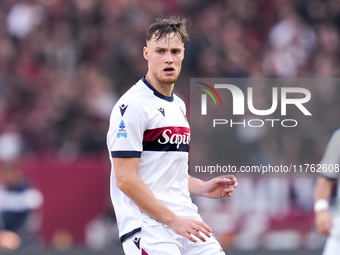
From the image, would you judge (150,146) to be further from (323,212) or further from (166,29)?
(323,212)

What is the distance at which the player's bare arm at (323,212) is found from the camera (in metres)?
6.42

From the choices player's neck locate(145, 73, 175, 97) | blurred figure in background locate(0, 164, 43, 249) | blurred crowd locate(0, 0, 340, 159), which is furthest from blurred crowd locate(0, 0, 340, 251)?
player's neck locate(145, 73, 175, 97)

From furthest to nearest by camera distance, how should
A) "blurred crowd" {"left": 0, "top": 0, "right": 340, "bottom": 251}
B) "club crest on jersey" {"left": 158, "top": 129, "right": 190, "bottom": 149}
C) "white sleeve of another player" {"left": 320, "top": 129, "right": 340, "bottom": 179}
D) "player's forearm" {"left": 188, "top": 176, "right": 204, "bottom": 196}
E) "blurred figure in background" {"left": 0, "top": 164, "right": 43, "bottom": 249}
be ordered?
"blurred crowd" {"left": 0, "top": 0, "right": 340, "bottom": 251} → "blurred figure in background" {"left": 0, "top": 164, "right": 43, "bottom": 249} → "white sleeve of another player" {"left": 320, "top": 129, "right": 340, "bottom": 179} → "player's forearm" {"left": 188, "top": 176, "right": 204, "bottom": 196} → "club crest on jersey" {"left": 158, "top": 129, "right": 190, "bottom": 149}

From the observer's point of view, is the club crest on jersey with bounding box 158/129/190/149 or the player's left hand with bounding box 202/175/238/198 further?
the player's left hand with bounding box 202/175/238/198

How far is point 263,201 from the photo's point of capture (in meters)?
11.4

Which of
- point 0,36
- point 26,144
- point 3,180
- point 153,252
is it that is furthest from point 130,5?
point 153,252

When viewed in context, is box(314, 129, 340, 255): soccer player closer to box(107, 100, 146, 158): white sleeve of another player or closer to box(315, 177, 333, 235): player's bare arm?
box(315, 177, 333, 235): player's bare arm

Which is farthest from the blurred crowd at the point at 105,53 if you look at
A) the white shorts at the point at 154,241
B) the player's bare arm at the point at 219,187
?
the white shorts at the point at 154,241

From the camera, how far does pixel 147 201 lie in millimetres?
5176

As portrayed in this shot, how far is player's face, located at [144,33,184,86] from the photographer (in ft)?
17.8

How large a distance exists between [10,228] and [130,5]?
489cm

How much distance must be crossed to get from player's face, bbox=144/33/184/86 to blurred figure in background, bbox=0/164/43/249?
6853 millimetres

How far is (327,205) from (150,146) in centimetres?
202

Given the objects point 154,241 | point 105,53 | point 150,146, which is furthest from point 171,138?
point 105,53
